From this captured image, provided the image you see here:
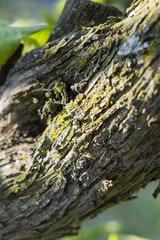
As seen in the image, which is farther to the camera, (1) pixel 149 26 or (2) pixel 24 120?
(2) pixel 24 120

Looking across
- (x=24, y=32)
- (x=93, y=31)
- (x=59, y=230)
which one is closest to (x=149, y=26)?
(x=93, y=31)

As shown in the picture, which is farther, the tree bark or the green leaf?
the green leaf

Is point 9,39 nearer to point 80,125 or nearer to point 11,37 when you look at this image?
point 11,37

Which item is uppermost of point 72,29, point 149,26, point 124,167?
point 72,29

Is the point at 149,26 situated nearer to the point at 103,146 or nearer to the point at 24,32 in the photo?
the point at 103,146

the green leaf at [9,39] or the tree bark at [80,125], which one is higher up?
the green leaf at [9,39]
